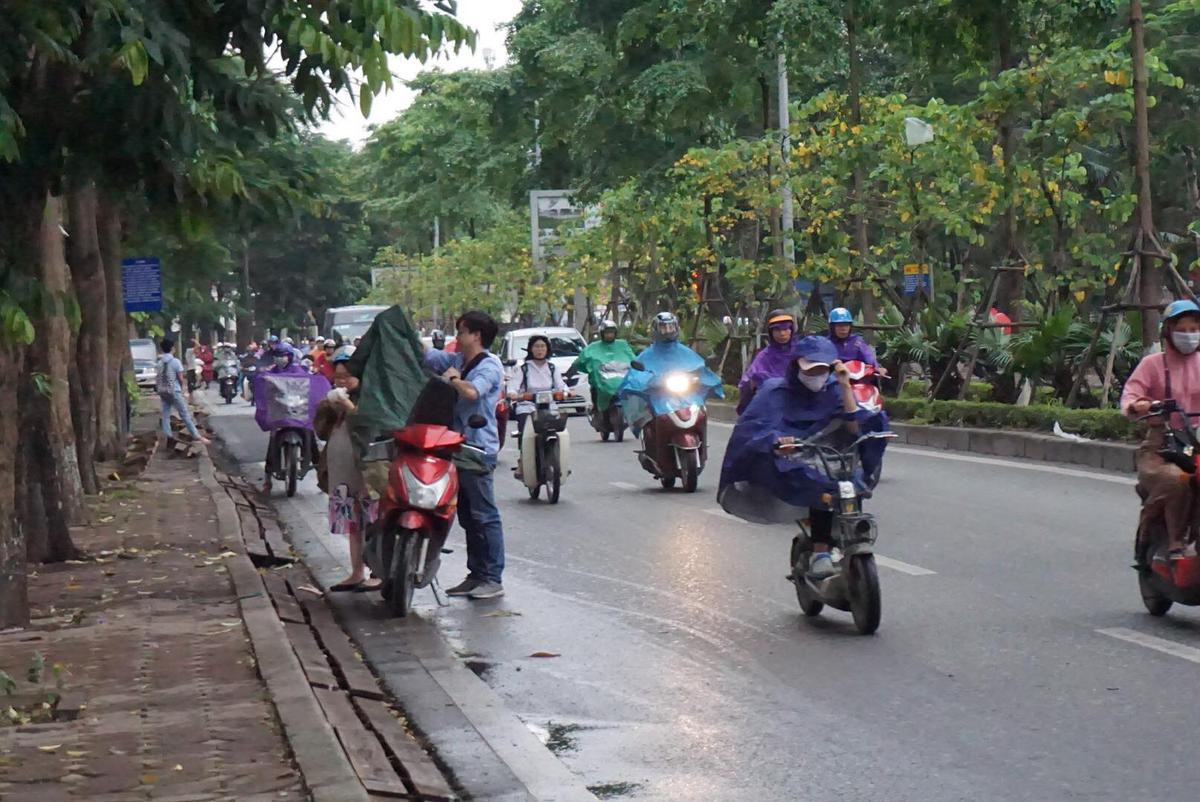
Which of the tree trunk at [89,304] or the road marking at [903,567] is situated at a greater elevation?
the tree trunk at [89,304]

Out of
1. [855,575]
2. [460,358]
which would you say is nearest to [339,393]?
[460,358]

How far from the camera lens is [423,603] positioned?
11672 millimetres

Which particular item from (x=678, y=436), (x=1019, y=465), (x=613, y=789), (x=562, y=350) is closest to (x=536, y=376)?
(x=678, y=436)

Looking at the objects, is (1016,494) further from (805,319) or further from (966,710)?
(805,319)

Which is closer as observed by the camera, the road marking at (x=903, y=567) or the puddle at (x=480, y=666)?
the puddle at (x=480, y=666)

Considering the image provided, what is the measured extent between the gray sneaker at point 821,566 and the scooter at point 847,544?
3 centimetres

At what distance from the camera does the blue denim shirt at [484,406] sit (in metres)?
11.5

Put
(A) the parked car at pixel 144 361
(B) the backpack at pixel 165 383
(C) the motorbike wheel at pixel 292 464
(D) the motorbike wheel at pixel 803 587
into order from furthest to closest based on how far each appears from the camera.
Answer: (A) the parked car at pixel 144 361 → (B) the backpack at pixel 165 383 → (C) the motorbike wheel at pixel 292 464 → (D) the motorbike wheel at pixel 803 587

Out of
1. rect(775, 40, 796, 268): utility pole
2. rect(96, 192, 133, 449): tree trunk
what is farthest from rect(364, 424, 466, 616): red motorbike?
rect(775, 40, 796, 268): utility pole

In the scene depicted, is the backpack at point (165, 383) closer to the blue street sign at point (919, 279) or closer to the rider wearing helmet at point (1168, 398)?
the blue street sign at point (919, 279)

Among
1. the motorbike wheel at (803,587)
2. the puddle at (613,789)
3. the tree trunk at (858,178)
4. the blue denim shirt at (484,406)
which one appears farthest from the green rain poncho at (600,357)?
the puddle at (613,789)

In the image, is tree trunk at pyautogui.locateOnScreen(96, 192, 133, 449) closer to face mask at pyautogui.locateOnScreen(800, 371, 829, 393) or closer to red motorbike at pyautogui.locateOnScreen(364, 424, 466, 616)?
red motorbike at pyautogui.locateOnScreen(364, 424, 466, 616)

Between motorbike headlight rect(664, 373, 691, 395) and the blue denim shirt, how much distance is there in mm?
6831

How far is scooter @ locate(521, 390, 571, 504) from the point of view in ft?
58.6
